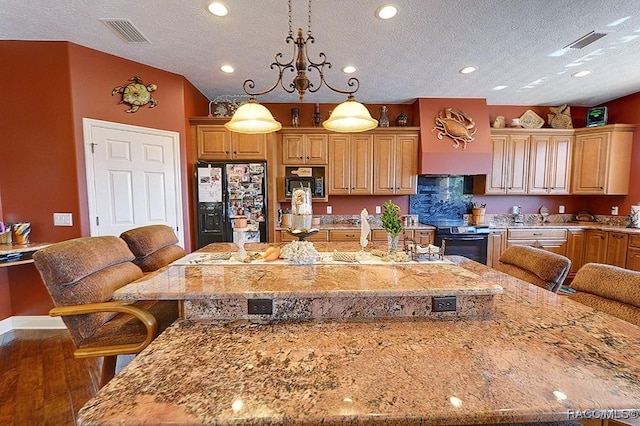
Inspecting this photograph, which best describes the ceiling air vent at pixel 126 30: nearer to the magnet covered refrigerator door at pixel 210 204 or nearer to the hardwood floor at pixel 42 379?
the magnet covered refrigerator door at pixel 210 204

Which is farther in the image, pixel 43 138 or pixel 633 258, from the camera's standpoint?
pixel 633 258

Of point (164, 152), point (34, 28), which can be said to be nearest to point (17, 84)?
point (34, 28)

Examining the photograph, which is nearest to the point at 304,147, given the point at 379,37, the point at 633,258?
the point at 379,37

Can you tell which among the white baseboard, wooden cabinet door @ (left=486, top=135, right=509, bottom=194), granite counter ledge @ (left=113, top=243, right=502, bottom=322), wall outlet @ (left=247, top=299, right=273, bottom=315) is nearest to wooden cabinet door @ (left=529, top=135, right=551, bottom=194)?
wooden cabinet door @ (left=486, top=135, right=509, bottom=194)

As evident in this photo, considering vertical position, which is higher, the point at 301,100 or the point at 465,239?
the point at 301,100

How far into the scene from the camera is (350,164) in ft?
14.5

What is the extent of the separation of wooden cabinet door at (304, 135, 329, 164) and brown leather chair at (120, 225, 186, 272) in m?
2.47

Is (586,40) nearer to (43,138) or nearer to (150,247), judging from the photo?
(150,247)

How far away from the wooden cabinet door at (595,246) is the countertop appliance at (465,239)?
59.9 inches

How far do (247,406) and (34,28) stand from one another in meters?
3.72

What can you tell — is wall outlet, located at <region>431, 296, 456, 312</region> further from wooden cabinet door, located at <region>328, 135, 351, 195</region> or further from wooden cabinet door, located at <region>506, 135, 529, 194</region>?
wooden cabinet door, located at <region>506, 135, 529, 194</region>

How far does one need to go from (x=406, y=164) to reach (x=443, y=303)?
3409mm

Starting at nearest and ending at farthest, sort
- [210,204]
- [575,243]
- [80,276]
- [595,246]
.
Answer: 1. [80,276]
2. [210,204]
3. [595,246]
4. [575,243]

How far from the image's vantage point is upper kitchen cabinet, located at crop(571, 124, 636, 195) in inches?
162
